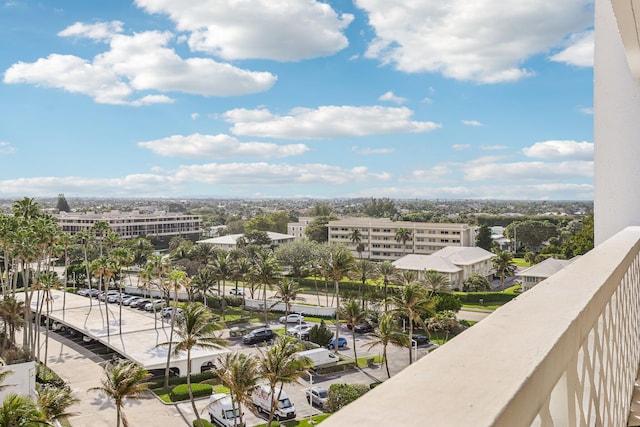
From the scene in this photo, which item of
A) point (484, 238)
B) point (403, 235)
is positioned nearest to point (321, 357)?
point (403, 235)

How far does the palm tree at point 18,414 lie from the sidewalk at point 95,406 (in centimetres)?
547

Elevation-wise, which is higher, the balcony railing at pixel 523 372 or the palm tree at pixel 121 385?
the balcony railing at pixel 523 372

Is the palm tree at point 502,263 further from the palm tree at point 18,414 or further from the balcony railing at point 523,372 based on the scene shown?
the balcony railing at point 523,372

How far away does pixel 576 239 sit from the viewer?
123 feet

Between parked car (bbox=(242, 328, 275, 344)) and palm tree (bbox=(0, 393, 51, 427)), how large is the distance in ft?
49.8

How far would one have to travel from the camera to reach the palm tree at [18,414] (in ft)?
27.3

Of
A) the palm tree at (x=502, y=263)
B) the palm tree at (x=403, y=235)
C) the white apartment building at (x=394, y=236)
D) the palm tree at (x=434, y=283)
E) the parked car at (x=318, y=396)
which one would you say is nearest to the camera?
the parked car at (x=318, y=396)

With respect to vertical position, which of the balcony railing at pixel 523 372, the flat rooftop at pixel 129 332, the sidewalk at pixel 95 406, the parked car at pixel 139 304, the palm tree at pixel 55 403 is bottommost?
the sidewalk at pixel 95 406

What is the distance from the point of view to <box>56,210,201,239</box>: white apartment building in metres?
64.1

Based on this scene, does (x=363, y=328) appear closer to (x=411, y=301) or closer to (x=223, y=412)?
(x=411, y=301)

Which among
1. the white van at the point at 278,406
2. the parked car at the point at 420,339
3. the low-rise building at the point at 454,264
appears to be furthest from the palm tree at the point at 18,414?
the low-rise building at the point at 454,264

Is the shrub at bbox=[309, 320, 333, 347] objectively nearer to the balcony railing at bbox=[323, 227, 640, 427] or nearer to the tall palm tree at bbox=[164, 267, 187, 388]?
the tall palm tree at bbox=[164, 267, 187, 388]

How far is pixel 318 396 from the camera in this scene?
1653 cm

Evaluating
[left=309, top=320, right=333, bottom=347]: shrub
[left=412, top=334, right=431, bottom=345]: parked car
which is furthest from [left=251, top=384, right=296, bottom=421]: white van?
[left=412, top=334, right=431, bottom=345]: parked car
